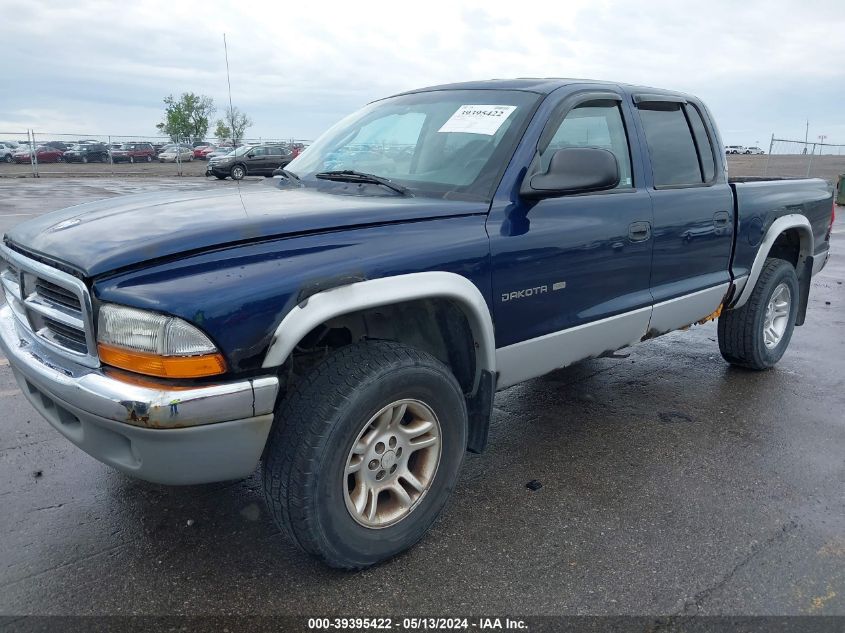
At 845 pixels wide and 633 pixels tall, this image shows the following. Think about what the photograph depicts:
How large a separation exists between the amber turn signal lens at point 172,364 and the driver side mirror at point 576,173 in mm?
1518

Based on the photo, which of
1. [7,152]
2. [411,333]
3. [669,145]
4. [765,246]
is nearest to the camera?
[411,333]

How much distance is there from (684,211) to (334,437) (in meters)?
2.49

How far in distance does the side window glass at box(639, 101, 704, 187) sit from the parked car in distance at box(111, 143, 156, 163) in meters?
33.2

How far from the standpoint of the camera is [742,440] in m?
3.87

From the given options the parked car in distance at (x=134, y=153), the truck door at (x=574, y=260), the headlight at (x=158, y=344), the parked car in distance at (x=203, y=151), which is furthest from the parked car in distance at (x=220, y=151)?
the headlight at (x=158, y=344)

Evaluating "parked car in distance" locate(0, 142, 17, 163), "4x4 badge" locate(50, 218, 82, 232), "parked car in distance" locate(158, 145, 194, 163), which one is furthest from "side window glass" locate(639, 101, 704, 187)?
"parked car in distance" locate(0, 142, 17, 163)

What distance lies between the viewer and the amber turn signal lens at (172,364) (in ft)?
6.88

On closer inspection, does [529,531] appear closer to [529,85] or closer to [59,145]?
[529,85]

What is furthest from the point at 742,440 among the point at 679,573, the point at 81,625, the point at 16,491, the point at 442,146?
the point at 16,491

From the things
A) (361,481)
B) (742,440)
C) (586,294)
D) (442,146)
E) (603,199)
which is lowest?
(742,440)

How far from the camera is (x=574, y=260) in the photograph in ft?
10.3

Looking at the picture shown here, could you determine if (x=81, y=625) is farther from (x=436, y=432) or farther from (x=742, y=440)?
(x=742, y=440)

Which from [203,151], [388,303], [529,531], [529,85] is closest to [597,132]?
[529,85]

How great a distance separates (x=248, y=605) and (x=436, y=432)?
911 millimetres
